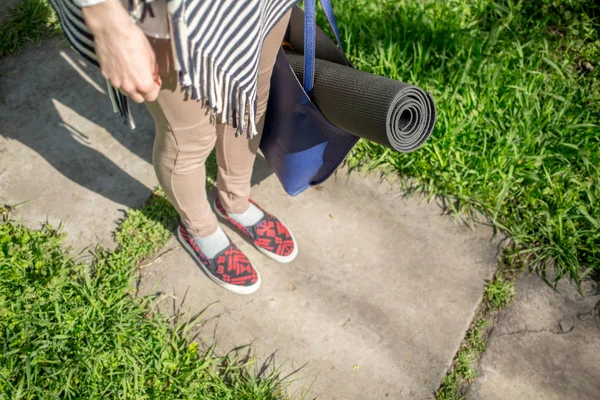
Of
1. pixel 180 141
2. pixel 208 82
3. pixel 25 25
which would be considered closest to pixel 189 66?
pixel 208 82

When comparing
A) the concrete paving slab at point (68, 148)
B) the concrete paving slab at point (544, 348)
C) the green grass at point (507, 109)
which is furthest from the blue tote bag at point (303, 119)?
the concrete paving slab at point (544, 348)

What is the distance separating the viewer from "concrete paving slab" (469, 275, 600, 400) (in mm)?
1947

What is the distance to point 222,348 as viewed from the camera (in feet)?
6.45

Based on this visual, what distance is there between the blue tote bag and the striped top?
0.21 m

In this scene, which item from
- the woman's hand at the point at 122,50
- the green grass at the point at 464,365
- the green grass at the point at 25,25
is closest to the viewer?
the woman's hand at the point at 122,50

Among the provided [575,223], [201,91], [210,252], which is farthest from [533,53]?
[201,91]

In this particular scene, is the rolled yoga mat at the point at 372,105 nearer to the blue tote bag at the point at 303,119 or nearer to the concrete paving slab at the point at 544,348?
the blue tote bag at the point at 303,119

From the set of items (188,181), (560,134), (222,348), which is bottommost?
(222,348)

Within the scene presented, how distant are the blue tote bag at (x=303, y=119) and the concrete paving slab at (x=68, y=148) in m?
0.81

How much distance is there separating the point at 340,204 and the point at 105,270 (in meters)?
1.05

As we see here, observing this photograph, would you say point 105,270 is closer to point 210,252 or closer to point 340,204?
point 210,252

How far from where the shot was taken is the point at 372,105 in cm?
140

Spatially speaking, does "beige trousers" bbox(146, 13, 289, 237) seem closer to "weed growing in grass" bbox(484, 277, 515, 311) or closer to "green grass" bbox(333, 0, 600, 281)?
"green grass" bbox(333, 0, 600, 281)

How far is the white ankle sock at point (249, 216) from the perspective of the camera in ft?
7.09
